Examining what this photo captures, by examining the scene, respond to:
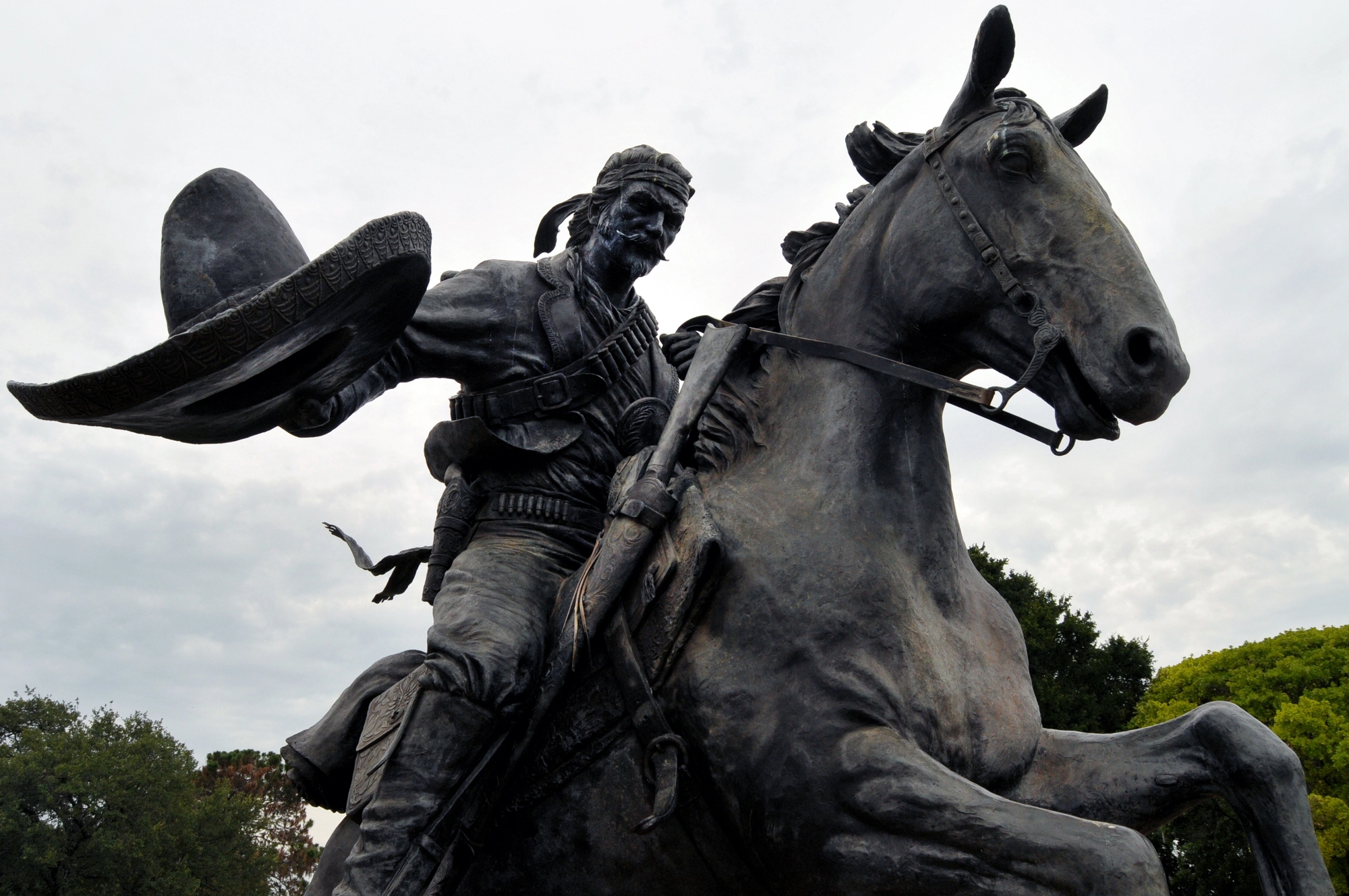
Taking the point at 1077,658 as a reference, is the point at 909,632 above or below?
below

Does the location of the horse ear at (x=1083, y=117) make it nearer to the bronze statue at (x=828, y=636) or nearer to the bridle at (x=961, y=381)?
the bronze statue at (x=828, y=636)

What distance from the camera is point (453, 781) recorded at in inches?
149

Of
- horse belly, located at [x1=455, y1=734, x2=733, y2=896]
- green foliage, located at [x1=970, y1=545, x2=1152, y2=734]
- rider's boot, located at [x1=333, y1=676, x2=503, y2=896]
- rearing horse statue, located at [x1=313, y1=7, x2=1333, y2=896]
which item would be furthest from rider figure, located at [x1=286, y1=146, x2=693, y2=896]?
green foliage, located at [x1=970, y1=545, x2=1152, y2=734]

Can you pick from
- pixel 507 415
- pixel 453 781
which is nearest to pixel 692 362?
pixel 507 415

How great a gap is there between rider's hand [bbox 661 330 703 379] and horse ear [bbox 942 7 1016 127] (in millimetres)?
1185

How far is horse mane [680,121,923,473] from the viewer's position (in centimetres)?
410

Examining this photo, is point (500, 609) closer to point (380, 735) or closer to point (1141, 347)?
point (380, 735)

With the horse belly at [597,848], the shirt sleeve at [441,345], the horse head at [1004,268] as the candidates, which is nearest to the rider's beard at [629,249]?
the shirt sleeve at [441,345]

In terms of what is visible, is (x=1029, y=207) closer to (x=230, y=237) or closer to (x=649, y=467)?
(x=649, y=467)

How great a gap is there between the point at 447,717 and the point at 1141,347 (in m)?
2.41

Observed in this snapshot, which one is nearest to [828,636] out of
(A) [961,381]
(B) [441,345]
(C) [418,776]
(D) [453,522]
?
(A) [961,381]

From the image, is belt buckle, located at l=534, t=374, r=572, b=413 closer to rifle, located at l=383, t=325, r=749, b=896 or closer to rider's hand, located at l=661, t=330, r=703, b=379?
rider's hand, located at l=661, t=330, r=703, b=379

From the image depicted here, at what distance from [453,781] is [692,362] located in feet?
5.39

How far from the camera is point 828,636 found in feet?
11.3
